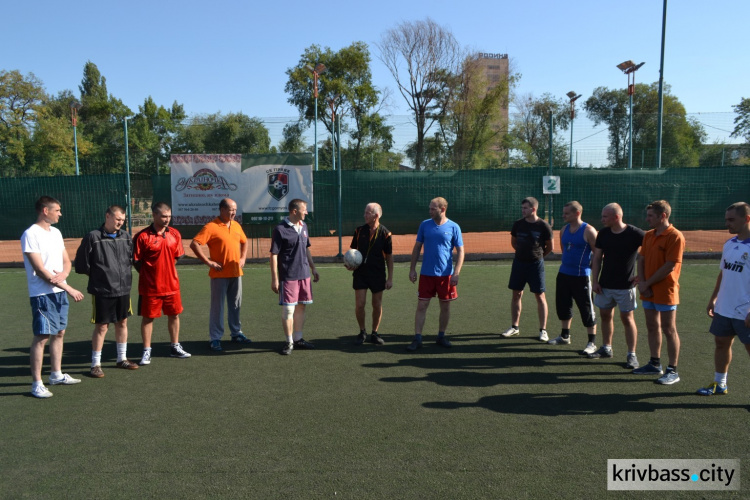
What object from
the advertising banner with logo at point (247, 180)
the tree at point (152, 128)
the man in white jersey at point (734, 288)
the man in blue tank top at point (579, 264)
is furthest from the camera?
the tree at point (152, 128)

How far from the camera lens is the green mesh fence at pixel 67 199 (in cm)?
1430

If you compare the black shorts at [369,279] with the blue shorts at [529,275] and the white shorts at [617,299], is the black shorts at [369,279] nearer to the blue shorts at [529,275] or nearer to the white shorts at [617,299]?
A: the blue shorts at [529,275]

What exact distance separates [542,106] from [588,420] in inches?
2119

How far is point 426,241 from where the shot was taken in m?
6.62

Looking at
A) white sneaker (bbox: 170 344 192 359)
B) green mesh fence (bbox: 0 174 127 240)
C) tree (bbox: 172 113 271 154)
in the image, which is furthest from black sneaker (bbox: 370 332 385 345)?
tree (bbox: 172 113 271 154)

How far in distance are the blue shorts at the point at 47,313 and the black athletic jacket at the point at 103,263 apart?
37cm

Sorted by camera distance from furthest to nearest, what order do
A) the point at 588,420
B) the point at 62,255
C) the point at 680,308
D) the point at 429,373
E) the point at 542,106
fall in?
the point at 542,106 → the point at 680,308 → the point at 429,373 → the point at 62,255 → the point at 588,420

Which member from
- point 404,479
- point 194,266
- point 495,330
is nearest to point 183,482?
point 404,479

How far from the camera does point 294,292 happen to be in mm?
6531

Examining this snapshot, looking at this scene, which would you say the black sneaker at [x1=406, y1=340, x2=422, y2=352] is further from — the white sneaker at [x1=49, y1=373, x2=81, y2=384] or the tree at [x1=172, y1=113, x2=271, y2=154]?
the tree at [x1=172, y1=113, x2=271, y2=154]

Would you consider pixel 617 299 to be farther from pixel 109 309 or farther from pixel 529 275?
pixel 109 309

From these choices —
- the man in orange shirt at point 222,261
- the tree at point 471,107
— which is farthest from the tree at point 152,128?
the man in orange shirt at point 222,261

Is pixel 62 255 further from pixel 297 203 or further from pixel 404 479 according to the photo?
pixel 404 479

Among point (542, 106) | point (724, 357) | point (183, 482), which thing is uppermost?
point (542, 106)
